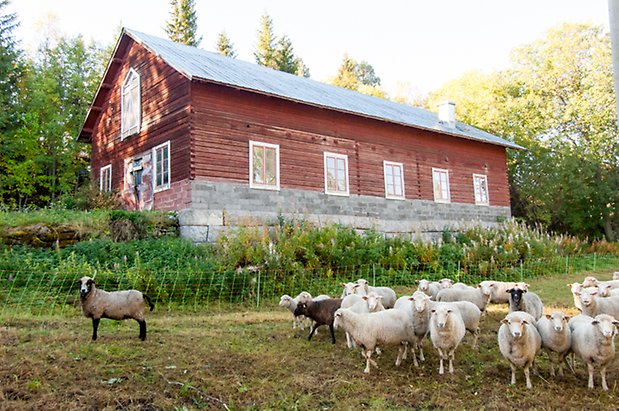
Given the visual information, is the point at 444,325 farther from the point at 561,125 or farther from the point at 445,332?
the point at 561,125

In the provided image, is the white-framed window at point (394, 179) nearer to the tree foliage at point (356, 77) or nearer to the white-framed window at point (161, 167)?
the white-framed window at point (161, 167)

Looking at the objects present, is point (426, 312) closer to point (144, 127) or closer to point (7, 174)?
point (144, 127)

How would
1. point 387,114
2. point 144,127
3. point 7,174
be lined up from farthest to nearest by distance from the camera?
point 7,174 < point 387,114 < point 144,127

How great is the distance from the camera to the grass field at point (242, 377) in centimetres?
499

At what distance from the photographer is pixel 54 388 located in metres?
4.97

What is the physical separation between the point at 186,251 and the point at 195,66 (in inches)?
263

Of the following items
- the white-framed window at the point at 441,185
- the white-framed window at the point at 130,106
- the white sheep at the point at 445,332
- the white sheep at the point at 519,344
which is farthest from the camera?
the white-framed window at the point at 441,185

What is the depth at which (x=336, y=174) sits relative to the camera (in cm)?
1869

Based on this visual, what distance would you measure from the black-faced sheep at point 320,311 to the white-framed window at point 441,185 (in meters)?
15.5

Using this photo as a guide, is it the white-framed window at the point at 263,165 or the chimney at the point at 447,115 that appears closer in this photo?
the white-framed window at the point at 263,165

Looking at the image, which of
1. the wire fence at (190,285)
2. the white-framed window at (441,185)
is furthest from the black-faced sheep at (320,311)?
the white-framed window at (441,185)

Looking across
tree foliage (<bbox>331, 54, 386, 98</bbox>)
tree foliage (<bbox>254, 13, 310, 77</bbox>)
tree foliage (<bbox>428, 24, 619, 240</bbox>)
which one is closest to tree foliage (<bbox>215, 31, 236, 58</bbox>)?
tree foliage (<bbox>254, 13, 310, 77</bbox>)

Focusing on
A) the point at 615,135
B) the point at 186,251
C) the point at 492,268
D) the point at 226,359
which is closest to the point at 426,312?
the point at 226,359

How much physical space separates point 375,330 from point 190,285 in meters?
5.79
